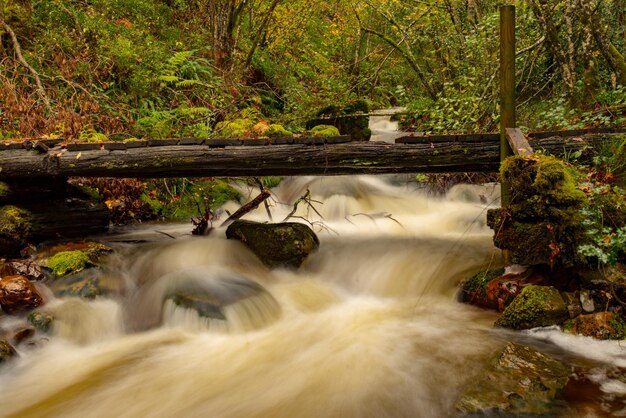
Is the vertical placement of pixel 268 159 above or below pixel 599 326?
above

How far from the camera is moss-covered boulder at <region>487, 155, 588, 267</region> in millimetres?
3803

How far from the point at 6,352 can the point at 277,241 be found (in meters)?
3.13

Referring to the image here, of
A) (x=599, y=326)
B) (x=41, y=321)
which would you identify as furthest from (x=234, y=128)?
(x=599, y=326)

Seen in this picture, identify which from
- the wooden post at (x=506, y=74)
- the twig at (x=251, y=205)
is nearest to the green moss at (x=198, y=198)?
the twig at (x=251, y=205)

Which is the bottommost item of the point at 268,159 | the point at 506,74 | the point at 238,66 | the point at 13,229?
the point at 13,229

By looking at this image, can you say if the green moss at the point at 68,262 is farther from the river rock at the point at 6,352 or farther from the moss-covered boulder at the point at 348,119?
the moss-covered boulder at the point at 348,119

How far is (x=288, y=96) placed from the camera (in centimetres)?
1214

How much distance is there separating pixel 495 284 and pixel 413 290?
1111 millimetres

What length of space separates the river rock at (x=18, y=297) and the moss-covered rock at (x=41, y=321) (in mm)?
135

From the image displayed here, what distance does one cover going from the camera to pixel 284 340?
448 cm

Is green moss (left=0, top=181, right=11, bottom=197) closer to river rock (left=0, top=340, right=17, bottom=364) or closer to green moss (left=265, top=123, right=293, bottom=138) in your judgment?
river rock (left=0, top=340, right=17, bottom=364)

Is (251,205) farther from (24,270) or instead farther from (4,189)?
(4,189)

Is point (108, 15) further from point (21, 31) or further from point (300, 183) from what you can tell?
point (300, 183)

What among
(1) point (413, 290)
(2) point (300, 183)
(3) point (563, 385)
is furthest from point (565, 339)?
(2) point (300, 183)
